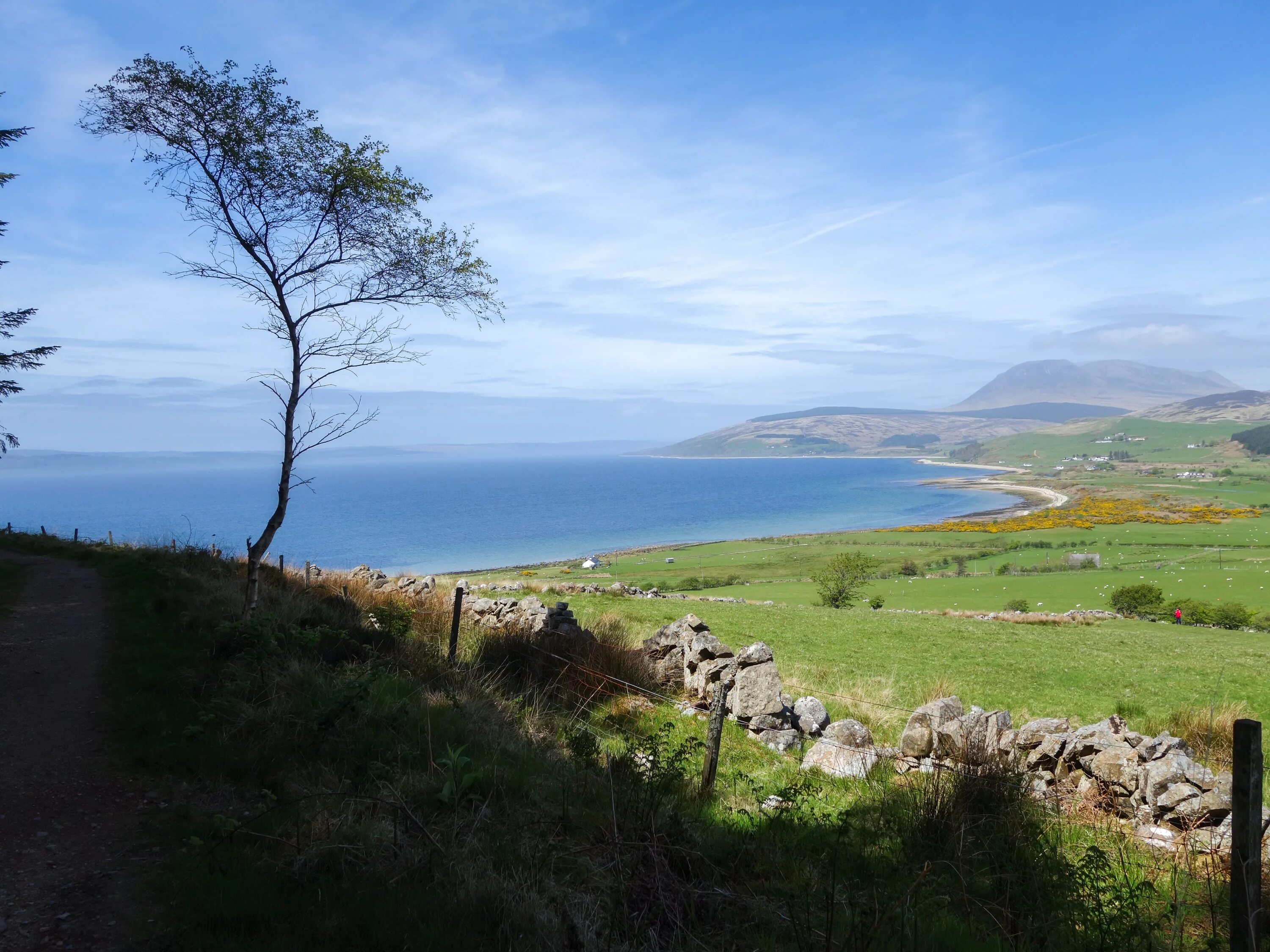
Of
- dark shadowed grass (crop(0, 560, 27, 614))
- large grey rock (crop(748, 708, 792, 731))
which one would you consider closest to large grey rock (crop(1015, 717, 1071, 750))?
large grey rock (crop(748, 708, 792, 731))

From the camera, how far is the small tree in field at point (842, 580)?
3491 cm

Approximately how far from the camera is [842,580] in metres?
36.6

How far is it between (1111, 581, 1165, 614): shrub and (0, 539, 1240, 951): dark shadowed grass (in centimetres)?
3139

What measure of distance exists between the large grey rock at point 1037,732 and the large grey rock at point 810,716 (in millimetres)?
2622

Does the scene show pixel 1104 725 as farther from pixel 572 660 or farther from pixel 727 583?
pixel 727 583

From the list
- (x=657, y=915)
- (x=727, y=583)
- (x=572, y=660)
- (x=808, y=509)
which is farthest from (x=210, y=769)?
(x=808, y=509)

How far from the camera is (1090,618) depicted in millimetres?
25609

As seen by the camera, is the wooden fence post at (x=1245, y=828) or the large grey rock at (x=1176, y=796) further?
the large grey rock at (x=1176, y=796)

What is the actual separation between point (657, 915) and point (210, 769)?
187 inches

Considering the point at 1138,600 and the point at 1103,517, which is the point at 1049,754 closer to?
the point at 1138,600

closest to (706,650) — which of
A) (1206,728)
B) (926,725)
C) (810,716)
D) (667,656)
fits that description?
(667,656)

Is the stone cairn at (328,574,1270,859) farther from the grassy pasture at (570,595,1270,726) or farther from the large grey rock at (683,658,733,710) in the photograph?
the grassy pasture at (570,595,1270,726)

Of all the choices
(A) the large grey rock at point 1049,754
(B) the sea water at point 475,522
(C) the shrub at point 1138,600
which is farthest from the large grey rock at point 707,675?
(B) the sea water at point 475,522

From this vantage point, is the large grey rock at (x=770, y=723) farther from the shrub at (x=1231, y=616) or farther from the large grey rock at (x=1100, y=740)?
the shrub at (x=1231, y=616)
